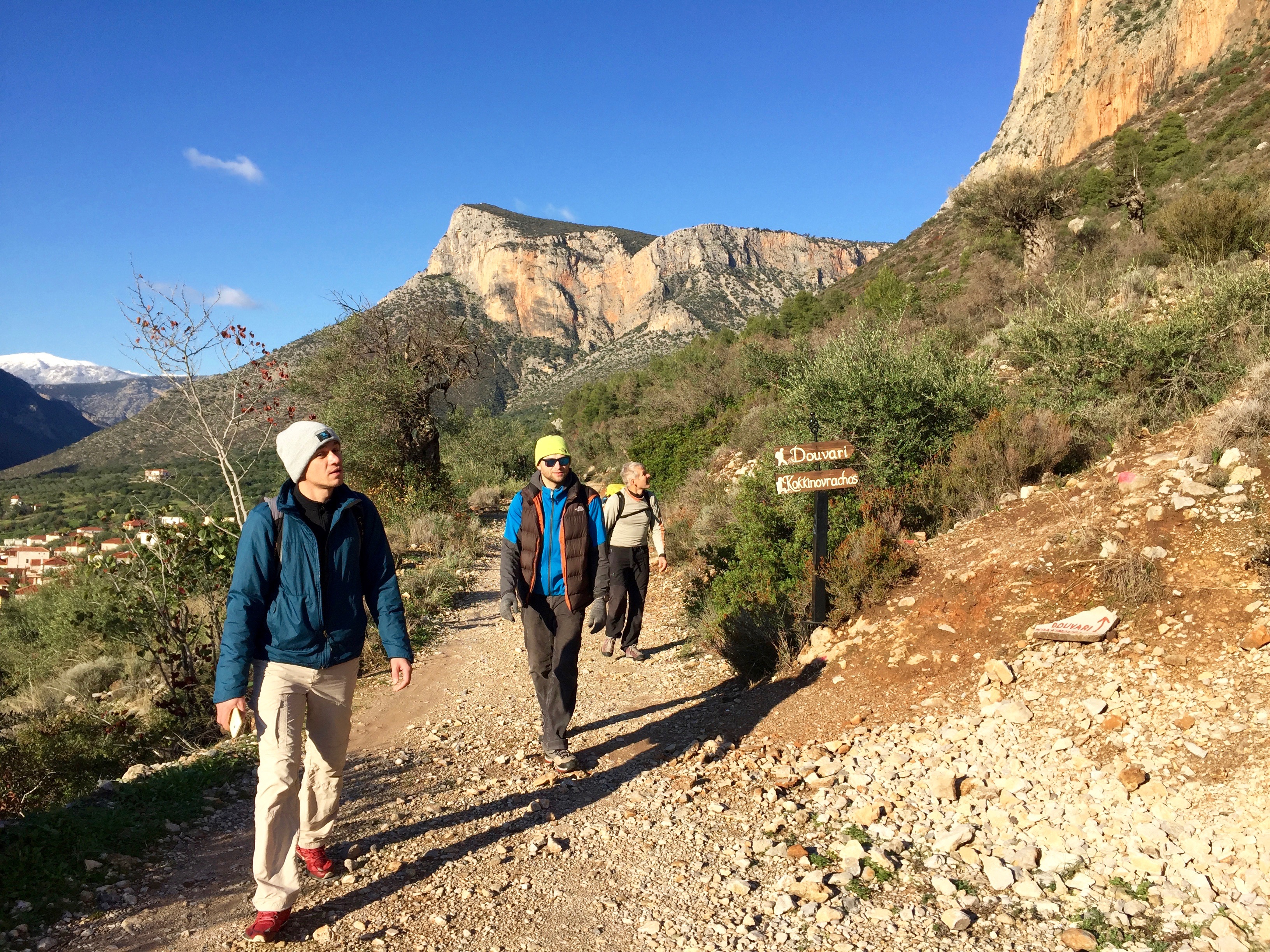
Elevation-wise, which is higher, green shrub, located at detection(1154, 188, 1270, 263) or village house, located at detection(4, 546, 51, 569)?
green shrub, located at detection(1154, 188, 1270, 263)

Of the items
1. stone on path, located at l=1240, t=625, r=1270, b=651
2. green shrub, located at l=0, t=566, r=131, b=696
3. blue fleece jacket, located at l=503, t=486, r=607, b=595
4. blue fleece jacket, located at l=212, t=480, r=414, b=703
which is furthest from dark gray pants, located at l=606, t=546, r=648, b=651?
green shrub, located at l=0, t=566, r=131, b=696

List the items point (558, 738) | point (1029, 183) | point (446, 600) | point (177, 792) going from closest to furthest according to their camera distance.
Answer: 1. point (177, 792)
2. point (558, 738)
3. point (446, 600)
4. point (1029, 183)

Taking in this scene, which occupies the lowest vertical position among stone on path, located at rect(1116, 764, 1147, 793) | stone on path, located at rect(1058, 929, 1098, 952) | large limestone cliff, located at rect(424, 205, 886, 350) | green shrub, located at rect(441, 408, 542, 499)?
stone on path, located at rect(1058, 929, 1098, 952)

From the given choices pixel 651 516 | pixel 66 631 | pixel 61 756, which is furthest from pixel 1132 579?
pixel 66 631

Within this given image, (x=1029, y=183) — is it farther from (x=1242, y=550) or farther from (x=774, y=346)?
(x=1242, y=550)

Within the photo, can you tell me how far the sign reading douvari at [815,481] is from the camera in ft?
19.2

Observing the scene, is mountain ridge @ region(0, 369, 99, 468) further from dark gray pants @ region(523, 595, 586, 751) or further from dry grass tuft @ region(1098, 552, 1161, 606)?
dry grass tuft @ region(1098, 552, 1161, 606)

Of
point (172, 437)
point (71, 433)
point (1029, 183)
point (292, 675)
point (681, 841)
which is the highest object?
point (71, 433)

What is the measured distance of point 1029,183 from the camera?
2166 centimetres

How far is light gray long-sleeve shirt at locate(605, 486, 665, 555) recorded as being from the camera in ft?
23.1

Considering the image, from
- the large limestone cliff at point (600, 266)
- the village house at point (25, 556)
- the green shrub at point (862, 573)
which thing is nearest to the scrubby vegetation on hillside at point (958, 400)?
the green shrub at point (862, 573)

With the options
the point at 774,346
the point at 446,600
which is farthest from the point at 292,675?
the point at 774,346

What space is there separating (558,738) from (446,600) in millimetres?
5754

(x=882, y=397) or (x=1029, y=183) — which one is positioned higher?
(x=1029, y=183)
